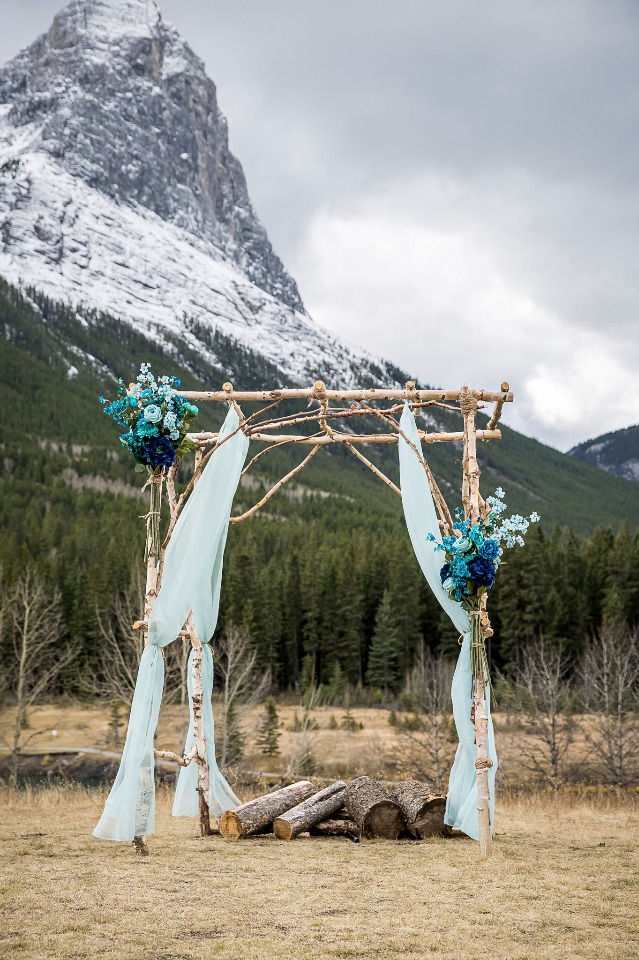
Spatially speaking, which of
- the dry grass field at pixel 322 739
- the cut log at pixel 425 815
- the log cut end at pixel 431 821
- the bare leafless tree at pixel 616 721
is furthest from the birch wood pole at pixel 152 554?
the dry grass field at pixel 322 739

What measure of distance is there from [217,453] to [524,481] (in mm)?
152583

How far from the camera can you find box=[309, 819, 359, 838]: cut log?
8445 millimetres

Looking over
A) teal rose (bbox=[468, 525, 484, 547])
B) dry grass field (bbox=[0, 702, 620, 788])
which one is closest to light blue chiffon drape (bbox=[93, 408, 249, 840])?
teal rose (bbox=[468, 525, 484, 547])

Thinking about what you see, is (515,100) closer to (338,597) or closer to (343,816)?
(343,816)

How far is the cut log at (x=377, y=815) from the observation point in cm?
827

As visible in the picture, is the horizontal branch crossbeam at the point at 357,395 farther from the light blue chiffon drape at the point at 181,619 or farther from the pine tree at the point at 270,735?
the pine tree at the point at 270,735

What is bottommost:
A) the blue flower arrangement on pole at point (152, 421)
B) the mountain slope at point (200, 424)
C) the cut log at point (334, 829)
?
the cut log at point (334, 829)

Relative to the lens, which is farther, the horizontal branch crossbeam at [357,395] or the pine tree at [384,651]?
the pine tree at [384,651]

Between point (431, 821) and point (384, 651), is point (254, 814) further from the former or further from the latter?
point (384, 651)

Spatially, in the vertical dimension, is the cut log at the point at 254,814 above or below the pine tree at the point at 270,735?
above

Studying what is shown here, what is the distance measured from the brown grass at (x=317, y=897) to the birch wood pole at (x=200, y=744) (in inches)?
11.8

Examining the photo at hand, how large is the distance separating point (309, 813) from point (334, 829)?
1.18 feet

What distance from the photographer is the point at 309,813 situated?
8.43 m

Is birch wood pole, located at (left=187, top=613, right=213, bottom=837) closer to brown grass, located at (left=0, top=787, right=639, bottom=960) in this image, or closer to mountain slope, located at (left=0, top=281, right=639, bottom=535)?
brown grass, located at (left=0, top=787, right=639, bottom=960)
